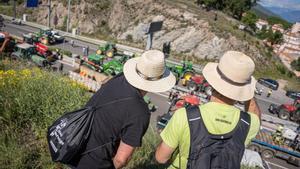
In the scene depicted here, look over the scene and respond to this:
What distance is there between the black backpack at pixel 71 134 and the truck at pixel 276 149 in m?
13.3

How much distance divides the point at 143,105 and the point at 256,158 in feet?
35.9

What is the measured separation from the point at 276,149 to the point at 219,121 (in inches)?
544

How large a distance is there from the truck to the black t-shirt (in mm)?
13043

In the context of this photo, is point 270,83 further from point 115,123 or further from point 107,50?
point 115,123

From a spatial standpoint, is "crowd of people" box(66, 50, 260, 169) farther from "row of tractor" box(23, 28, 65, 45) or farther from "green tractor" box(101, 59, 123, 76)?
"row of tractor" box(23, 28, 65, 45)

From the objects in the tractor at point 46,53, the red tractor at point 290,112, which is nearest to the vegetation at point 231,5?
the tractor at point 46,53

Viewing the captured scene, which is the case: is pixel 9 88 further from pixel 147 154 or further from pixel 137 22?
pixel 137 22

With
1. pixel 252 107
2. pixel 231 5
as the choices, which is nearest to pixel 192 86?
pixel 252 107

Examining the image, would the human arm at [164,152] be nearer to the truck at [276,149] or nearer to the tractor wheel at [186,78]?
→ the truck at [276,149]

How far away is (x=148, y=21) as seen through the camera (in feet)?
153

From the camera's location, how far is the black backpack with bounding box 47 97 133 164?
3023 millimetres

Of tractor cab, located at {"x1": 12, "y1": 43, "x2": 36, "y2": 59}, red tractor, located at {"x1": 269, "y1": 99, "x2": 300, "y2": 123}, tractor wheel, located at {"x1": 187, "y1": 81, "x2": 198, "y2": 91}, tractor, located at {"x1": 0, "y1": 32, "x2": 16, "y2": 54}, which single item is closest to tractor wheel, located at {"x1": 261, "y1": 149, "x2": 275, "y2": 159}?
red tractor, located at {"x1": 269, "y1": 99, "x2": 300, "y2": 123}

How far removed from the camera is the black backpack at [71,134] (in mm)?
3023

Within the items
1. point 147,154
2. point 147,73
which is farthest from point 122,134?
point 147,154
